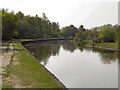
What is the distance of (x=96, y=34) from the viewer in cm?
7425

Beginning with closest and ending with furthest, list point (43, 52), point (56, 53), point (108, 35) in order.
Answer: point (56, 53), point (43, 52), point (108, 35)

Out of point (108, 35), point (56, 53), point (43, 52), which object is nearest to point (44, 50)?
point (43, 52)

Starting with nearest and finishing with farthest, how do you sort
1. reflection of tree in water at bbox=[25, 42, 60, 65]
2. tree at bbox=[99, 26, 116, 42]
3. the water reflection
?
the water reflection, reflection of tree in water at bbox=[25, 42, 60, 65], tree at bbox=[99, 26, 116, 42]

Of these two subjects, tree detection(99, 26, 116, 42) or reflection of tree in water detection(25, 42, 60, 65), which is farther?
tree detection(99, 26, 116, 42)

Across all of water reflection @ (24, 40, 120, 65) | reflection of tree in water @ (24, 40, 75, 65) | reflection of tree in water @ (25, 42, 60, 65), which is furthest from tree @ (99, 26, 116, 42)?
reflection of tree in water @ (25, 42, 60, 65)

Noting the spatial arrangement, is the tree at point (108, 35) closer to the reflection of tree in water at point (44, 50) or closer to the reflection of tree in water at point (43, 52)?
the reflection of tree in water at point (44, 50)

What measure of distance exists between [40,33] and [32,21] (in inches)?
509

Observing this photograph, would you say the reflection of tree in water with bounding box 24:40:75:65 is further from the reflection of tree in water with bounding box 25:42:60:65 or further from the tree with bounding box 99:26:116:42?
the tree with bounding box 99:26:116:42

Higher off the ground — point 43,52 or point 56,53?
point 43,52

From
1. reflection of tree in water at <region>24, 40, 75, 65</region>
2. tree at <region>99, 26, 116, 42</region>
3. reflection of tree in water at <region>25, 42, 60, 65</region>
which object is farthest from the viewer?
tree at <region>99, 26, 116, 42</region>

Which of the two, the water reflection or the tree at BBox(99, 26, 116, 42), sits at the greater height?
the tree at BBox(99, 26, 116, 42)

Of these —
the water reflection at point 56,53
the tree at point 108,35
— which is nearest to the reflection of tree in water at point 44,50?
the water reflection at point 56,53

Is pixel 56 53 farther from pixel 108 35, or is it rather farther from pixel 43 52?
pixel 108 35

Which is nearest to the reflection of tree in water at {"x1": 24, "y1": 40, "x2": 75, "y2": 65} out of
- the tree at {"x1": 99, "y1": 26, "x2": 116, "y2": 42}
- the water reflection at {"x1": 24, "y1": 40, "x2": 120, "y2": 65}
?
the water reflection at {"x1": 24, "y1": 40, "x2": 120, "y2": 65}
